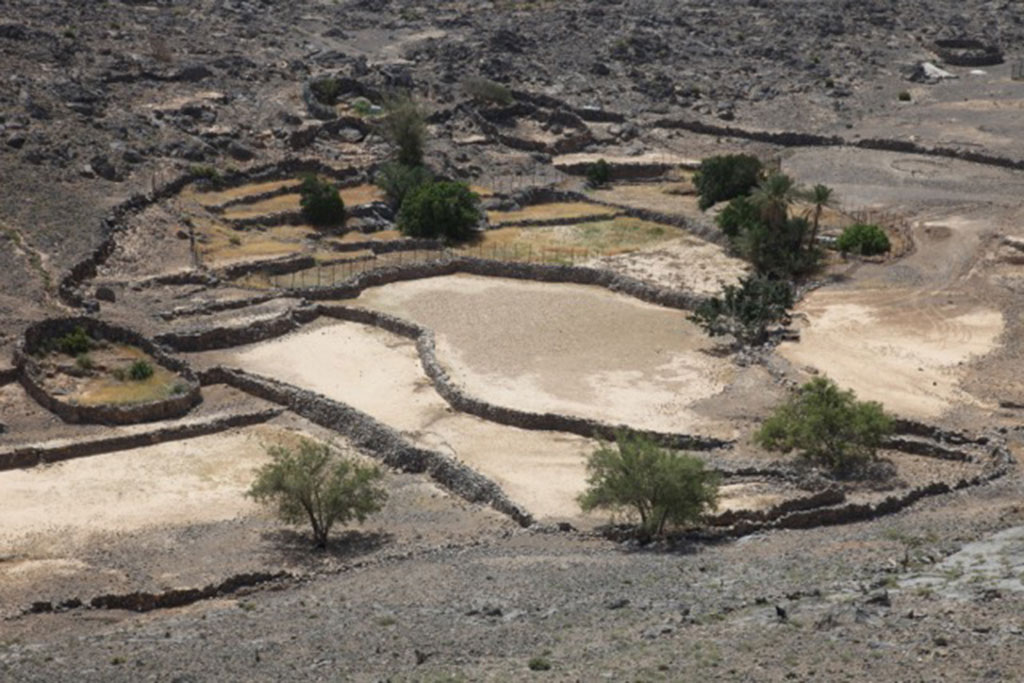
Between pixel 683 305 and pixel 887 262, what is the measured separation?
42.7 ft

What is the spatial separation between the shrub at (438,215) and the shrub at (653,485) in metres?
37.9

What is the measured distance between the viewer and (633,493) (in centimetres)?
5047

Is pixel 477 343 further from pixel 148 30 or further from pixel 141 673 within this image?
pixel 148 30

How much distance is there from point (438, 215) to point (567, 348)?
65.0 feet

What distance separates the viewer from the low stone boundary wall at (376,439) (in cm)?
5578

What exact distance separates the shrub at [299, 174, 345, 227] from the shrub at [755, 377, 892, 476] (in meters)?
39.2

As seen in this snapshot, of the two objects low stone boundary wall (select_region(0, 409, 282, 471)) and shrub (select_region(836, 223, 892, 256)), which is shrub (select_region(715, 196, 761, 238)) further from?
low stone boundary wall (select_region(0, 409, 282, 471))

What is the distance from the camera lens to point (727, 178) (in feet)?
309

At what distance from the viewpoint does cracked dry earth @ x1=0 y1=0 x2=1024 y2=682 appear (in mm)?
39344

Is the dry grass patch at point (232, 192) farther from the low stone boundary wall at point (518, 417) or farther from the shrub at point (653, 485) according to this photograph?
the shrub at point (653, 485)

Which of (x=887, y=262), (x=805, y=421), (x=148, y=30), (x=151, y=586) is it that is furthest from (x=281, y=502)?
(x=148, y=30)

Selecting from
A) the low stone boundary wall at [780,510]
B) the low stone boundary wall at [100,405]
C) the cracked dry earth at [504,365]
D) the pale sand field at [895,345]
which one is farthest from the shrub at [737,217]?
the low stone boundary wall at [780,510]

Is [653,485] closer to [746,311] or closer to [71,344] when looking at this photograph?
[746,311]

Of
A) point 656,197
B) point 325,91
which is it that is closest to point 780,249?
point 656,197
